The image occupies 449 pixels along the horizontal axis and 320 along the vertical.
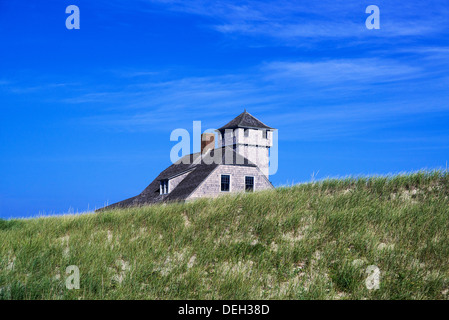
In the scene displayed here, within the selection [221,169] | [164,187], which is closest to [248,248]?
Answer: [221,169]

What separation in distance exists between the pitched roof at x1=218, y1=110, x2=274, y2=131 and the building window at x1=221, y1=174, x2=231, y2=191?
50.8ft

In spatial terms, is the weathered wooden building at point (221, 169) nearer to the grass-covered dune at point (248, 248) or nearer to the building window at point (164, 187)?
the building window at point (164, 187)

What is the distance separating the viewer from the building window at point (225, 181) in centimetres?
4050

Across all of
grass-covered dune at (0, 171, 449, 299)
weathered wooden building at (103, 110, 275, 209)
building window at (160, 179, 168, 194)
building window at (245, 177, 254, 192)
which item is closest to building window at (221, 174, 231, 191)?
weathered wooden building at (103, 110, 275, 209)

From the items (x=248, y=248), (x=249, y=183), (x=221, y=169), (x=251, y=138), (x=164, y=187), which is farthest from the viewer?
(x=251, y=138)

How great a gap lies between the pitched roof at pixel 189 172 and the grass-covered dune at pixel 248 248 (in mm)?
22534

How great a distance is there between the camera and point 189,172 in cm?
4534

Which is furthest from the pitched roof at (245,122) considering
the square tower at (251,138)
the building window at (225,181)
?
the building window at (225,181)

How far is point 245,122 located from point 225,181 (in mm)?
17178

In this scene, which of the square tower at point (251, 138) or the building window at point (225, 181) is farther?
the square tower at point (251, 138)

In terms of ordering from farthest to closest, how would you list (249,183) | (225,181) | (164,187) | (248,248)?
(164,187), (249,183), (225,181), (248,248)

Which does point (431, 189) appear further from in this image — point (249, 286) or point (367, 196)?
point (249, 286)

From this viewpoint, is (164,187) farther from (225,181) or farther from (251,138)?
(251,138)
